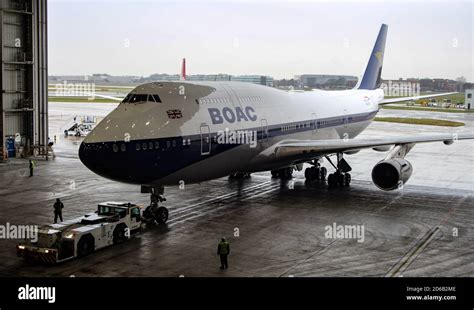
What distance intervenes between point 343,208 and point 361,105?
12.5 meters

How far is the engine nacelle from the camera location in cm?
2310

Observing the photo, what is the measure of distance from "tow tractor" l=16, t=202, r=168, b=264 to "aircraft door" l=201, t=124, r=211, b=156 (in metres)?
3.19

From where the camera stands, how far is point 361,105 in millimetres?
34438

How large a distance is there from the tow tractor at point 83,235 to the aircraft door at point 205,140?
3.19m

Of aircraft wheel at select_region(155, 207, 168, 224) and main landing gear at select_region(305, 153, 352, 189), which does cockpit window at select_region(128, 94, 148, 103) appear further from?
main landing gear at select_region(305, 153, 352, 189)

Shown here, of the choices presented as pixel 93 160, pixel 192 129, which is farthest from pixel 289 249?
pixel 93 160

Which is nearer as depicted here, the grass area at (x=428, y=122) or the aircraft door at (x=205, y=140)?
the aircraft door at (x=205, y=140)

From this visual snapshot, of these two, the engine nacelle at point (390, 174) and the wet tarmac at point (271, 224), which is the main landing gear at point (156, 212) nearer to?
the wet tarmac at point (271, 224)

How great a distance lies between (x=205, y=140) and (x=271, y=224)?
3873 mm

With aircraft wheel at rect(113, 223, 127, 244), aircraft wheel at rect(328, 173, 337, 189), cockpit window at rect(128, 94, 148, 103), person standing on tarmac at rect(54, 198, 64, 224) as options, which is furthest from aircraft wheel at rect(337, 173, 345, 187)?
person standing on tarmac at rect(54, 198, 64, 224)

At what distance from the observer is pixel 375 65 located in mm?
38062

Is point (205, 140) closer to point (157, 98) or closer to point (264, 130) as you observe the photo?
point (157, 98)

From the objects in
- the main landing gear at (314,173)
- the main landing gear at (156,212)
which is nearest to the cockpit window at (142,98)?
the main landing gear at (156,212)

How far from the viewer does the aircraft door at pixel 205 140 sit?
2042 cm
